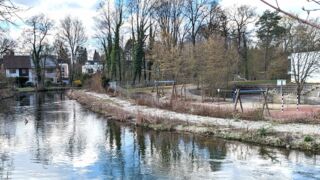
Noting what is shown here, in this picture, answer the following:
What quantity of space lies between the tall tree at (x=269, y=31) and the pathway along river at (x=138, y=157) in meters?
50.5

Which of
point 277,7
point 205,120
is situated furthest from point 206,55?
point 277,7

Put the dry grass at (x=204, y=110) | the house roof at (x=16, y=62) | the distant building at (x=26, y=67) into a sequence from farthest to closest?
the house roof at (x=16, y=62), the distant building at (x=26, y=67), the dry grass at (x=204, y=110)

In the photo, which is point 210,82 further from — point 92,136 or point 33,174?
point 33,174

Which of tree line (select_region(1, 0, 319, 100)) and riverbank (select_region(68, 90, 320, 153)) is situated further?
tree line (select_region(1, 0, 319, 100))

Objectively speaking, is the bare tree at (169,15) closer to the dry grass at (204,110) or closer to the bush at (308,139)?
the dry grass at (204,110)

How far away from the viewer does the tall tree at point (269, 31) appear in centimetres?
7069

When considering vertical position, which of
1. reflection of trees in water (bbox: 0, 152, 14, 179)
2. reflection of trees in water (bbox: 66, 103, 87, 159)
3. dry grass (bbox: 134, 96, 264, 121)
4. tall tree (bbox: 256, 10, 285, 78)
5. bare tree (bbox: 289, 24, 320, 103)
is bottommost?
reflection of trees in water (bbox: 0, 152, 14, 179)

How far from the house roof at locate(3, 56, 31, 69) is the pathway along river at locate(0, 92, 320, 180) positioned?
271ft

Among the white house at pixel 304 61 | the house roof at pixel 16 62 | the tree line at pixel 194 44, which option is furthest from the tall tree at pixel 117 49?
the house roof at pixel 16 62

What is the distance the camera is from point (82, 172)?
1451 centimetres

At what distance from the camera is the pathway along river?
14070 mm

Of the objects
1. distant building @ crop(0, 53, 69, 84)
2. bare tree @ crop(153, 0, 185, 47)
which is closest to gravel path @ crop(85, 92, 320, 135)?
bare tree @ crop(153, 0, 185, 47)

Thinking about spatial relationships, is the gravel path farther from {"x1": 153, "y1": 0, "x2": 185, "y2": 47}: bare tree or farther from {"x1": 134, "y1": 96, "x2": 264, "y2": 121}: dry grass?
{"x1": 153, "y1": 0, "x2": 185, "y2": 47}: bare tree

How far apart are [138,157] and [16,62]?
9383cm
